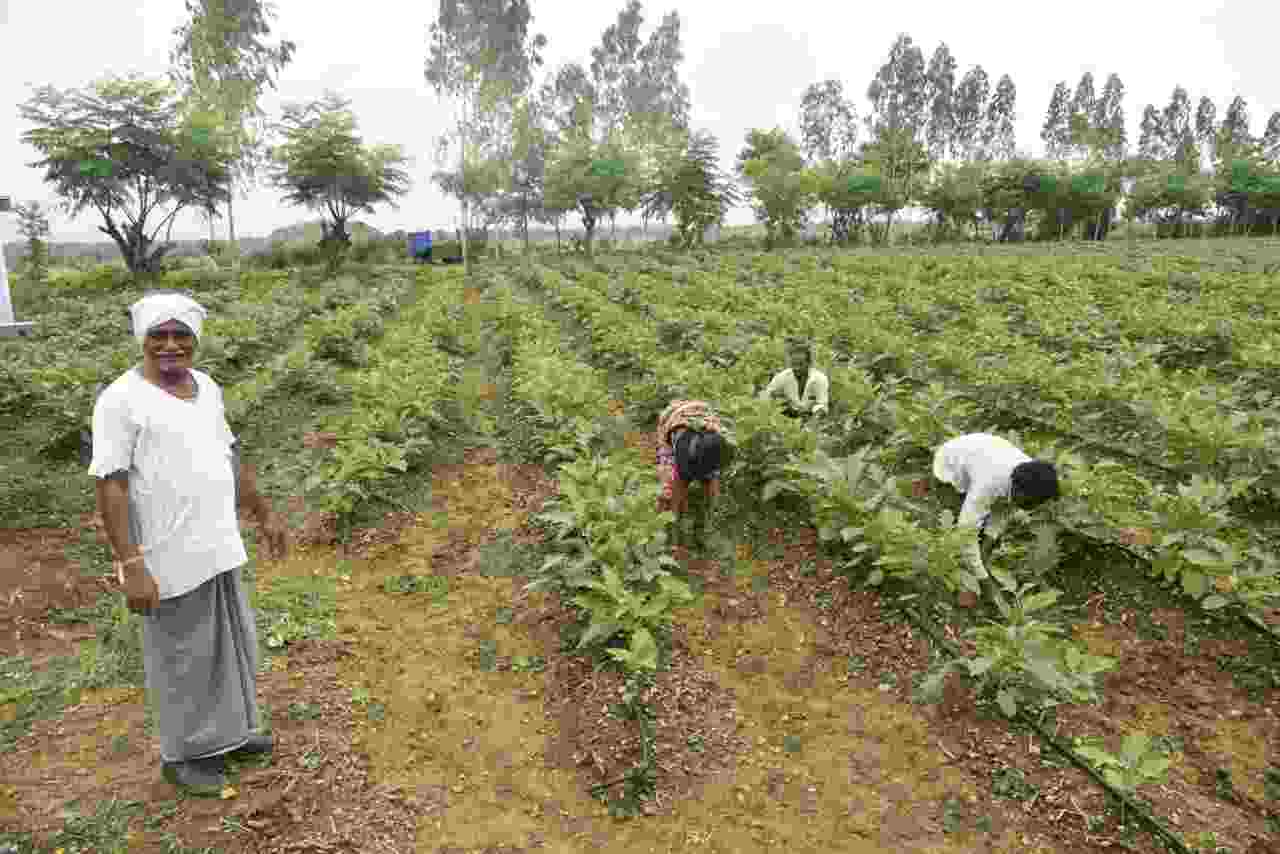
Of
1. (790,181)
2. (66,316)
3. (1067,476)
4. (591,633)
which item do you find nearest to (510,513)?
(591,633)

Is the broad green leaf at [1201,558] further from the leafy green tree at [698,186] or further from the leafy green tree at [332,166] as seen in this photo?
the leafy green tree at [698,186]

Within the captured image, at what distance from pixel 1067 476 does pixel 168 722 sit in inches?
223

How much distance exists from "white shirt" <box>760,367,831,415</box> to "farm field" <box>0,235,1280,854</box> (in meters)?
0.51

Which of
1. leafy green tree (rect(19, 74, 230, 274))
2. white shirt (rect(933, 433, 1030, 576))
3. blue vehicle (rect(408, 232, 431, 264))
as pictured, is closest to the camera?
white shirt (rect(933, 433, 1030, 576))

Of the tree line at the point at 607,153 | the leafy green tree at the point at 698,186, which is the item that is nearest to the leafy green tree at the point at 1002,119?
Result: the tree line at the point at 607,153

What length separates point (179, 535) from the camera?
105 inches

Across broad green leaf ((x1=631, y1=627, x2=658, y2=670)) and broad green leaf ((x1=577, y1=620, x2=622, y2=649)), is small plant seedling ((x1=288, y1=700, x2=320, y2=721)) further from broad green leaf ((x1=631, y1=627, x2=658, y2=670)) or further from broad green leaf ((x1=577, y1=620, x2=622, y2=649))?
broad green leaf ((x1=631, y1=627, x2=658, y2=670))

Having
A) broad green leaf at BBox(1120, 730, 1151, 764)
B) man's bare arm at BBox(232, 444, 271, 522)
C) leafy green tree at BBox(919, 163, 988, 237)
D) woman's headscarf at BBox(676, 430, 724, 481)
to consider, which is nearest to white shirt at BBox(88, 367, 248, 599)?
man's bare arm at BBox(232, 444, 271, 522)

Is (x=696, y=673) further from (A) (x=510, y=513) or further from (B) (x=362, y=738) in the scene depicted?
(A) (x=510, y=513)

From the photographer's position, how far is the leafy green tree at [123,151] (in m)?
22.2

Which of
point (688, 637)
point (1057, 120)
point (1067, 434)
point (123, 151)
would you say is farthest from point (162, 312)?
point (1057, 120)

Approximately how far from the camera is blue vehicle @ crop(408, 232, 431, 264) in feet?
120

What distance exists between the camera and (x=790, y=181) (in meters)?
40.0

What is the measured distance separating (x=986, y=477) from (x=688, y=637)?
2.36m
